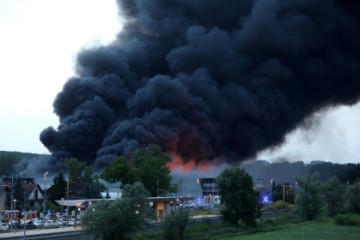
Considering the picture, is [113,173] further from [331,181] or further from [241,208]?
[331,181]

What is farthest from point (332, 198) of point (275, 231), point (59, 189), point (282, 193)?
point (59, 189)

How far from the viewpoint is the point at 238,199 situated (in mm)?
48531

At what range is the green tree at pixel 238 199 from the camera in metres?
48.2

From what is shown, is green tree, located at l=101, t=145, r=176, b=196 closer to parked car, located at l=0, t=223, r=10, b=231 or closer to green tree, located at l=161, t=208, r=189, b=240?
parked car, located at l=0, t=223, r=10, b=231

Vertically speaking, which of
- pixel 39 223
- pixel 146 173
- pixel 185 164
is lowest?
pixel 39 223

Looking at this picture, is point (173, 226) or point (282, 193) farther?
point (282, 193)

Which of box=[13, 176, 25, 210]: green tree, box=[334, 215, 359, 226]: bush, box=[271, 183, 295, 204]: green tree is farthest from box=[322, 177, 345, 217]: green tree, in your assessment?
box=[13, 176, 25, 210]: green tree

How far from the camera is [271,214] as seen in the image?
59.8 meters

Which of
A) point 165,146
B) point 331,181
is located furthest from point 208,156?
point 331,181

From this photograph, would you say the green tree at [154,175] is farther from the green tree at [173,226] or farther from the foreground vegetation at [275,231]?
the green tree at [173,226]

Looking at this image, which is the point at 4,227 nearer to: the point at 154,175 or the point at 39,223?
the point at 39,223

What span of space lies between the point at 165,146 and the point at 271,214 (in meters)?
22.0

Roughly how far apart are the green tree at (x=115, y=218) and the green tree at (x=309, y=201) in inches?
1043

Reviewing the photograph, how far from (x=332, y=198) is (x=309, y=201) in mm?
5814
